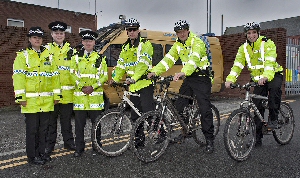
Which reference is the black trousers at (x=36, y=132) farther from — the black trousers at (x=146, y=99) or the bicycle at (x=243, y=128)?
the bicycle at (x=243, y=128)

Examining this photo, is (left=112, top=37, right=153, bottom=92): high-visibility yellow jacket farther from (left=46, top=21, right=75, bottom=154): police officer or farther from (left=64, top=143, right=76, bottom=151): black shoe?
(left=64, top=143, right=76, bottom=151): black shoe

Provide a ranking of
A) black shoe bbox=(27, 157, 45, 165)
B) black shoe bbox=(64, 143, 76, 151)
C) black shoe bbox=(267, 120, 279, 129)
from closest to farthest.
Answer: black shoe bbox=(27, 157, 45, 165) → black shoe bbox=(267, 120, 279, 129) → black shoe bbox=(64, 143, 76, 151)

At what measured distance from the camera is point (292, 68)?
16562 millimetres

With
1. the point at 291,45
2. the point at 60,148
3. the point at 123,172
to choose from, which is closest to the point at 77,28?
the point at 291,45

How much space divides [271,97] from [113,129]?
2.83m

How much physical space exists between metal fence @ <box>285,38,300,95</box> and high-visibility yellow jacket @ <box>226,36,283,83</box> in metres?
11.2

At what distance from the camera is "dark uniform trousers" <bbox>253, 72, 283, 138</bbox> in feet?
18.8

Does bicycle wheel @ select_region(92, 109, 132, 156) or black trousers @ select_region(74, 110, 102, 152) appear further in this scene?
black trousers @ select_region(74, 110, 102, 152)

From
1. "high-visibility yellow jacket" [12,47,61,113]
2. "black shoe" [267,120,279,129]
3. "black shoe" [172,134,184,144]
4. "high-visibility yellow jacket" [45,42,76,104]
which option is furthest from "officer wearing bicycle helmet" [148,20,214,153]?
"high-visibility yellow jacket" [12,47,61,113]

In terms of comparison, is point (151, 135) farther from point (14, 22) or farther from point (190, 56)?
point (14, 22)

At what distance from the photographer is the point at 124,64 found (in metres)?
5.84

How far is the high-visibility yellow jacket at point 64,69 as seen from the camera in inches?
224

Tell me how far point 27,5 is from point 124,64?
64.2 ft

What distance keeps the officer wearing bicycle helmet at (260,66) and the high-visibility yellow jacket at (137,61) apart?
1.41m
